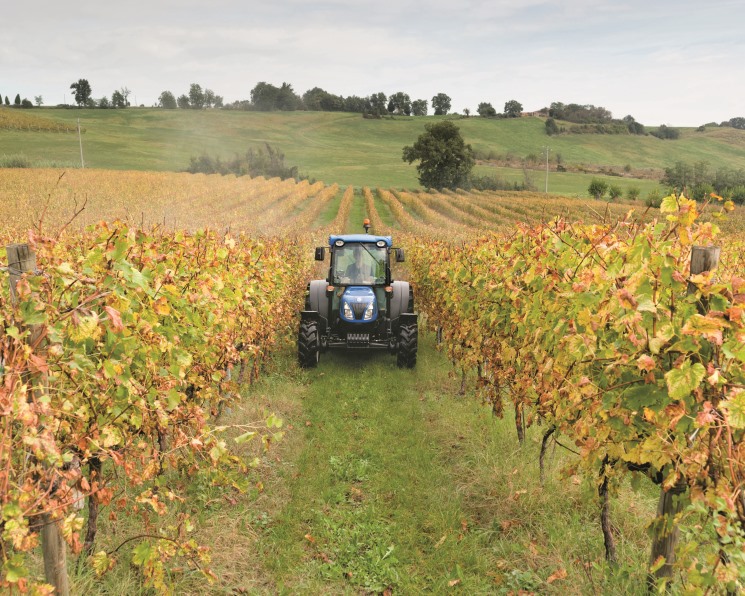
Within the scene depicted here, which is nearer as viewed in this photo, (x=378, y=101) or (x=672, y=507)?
(x=672, y=507)

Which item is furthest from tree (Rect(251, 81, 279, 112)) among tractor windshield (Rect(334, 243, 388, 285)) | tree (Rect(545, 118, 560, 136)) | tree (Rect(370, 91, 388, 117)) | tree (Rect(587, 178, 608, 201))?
tractor windshield (Rect(334, 243, 388, 285))

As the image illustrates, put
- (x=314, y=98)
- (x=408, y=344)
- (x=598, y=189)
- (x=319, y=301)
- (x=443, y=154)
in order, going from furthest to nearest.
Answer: (x=314, y=98)
(x=443, y=154)
(x=598, y=189)
(x=319, y=301)
(x=408, y=344)

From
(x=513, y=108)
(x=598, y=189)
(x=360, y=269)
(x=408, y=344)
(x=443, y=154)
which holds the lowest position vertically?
(x=408, y=344)

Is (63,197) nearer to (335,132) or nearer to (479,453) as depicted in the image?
(479,453)

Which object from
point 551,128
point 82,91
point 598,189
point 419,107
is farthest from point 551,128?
point 82,91

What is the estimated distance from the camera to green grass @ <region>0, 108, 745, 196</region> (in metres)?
59.1

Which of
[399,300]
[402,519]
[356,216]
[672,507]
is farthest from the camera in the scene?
[356,216]

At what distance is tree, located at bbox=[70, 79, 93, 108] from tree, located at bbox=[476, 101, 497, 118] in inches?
3172

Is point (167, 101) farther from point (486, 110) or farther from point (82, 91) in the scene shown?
point (486, 110)

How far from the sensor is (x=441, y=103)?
127m

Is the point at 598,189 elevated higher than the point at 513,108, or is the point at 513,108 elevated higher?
the point at 513,108

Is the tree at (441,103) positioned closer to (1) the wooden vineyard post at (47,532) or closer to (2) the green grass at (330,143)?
(2) the green grass at (330,143)

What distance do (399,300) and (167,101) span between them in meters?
116

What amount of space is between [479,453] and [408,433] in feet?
3.87
